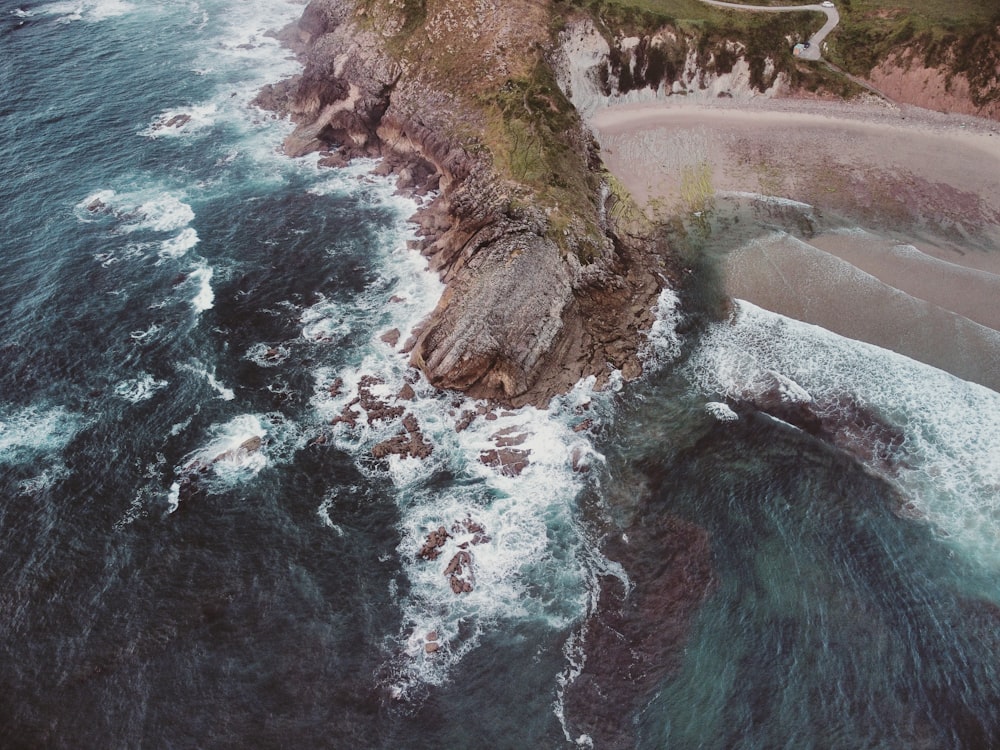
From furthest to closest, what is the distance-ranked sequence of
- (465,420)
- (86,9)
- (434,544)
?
(86,9), (465,420), (434,544)

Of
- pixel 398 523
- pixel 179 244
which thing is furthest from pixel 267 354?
pixel 179 244

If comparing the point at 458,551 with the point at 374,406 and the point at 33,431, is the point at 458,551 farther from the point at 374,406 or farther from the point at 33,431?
the point at 33,431

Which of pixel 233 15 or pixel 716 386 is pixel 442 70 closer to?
pixel 716 386

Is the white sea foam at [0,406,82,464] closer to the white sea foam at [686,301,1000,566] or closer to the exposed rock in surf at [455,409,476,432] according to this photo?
the exposed rock in surf at [455,409,476,432]

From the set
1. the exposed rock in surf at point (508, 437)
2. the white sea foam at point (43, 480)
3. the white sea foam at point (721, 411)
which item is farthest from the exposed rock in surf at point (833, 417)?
the white sea foam at point (43, 480)

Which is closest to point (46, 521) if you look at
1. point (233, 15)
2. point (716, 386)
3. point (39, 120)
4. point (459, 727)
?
point (459, 727)
